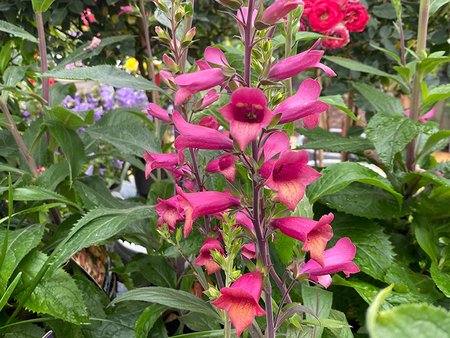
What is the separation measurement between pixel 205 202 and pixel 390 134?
389 millimetres

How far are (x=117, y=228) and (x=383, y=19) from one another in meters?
0.93

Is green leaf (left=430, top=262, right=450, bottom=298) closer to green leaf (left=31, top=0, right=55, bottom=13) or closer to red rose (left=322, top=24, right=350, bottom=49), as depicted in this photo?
red rose (left=322, top=24, right=350, bottom=49)

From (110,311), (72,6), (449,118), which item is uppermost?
(72,6)

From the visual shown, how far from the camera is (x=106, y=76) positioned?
0.63 meters

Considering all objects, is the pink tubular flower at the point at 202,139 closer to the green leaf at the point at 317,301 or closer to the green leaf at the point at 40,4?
the green leaf at the point at 317,301

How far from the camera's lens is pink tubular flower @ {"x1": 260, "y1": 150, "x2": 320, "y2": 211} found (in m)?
0.35

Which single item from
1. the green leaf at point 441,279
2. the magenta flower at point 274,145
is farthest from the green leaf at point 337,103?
the magenta flower at point 274,145

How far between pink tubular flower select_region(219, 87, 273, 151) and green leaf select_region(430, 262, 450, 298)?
0.38 m

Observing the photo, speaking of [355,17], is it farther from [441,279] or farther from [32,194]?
[32,194]

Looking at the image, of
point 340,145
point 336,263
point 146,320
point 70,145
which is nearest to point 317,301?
point 336,263

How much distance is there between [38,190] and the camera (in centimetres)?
65

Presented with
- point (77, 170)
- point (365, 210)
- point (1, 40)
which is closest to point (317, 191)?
point (365, 210)

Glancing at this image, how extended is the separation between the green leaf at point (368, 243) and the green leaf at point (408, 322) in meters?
0.44

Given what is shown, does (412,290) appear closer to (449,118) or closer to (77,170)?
(77,170)
